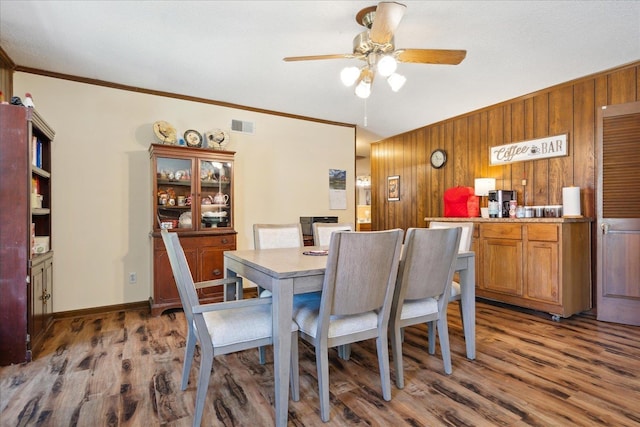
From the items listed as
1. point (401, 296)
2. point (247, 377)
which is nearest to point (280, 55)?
point (401, 296)

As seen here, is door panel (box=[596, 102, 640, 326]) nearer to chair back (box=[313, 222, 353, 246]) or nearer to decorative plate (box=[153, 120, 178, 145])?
chair back (box=[313, 222, 353, 246])

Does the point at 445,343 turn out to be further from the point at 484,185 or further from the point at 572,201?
→ the point at 484,185

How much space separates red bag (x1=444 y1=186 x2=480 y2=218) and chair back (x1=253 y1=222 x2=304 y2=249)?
7.56ft

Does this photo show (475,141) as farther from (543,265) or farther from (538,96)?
(543,265)

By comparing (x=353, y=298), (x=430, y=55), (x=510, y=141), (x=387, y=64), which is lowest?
(x=353, y=298)

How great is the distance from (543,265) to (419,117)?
2.49 m

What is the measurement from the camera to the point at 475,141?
14.7 ft

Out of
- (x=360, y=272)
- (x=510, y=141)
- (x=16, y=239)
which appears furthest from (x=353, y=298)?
(x=510, y=141)

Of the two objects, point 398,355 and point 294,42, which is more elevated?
point 294,42

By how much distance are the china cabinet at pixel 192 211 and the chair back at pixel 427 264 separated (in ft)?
7.77

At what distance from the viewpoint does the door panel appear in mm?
2988

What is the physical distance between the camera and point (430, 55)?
234 centimetres

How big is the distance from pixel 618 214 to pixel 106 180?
501 centimetres

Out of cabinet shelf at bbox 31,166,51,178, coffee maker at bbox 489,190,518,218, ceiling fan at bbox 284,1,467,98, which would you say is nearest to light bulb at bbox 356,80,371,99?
ceiling fan at bbox 284,1,467,98
